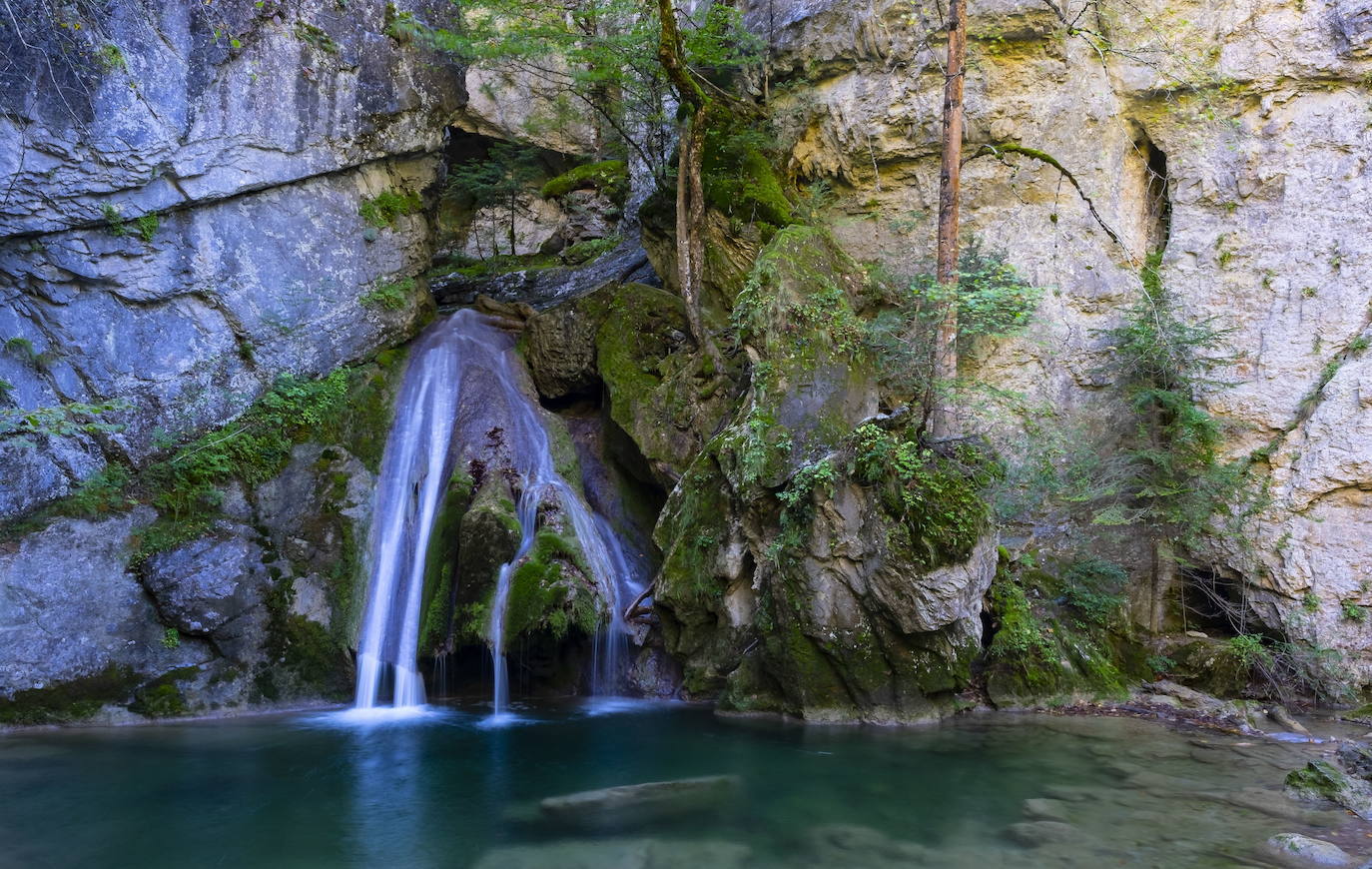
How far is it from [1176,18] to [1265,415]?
5688 mm

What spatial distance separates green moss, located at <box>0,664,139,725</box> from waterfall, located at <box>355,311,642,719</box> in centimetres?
255

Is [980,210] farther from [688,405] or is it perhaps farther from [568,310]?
[568,310]

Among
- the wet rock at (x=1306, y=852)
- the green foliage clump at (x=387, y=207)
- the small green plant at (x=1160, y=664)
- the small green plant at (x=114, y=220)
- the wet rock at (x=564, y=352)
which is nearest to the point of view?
the wet rock at (x=1306, y=852)

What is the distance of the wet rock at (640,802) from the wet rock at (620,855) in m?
0.43

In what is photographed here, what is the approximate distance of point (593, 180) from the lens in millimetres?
20641

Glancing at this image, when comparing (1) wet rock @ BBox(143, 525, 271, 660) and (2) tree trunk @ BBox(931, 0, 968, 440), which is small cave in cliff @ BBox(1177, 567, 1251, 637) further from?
(1) wet rock @ BBox(143, 525, 271, 660)

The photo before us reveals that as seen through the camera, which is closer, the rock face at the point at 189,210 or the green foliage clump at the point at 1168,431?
the green foliage clump at the point at 1168,431

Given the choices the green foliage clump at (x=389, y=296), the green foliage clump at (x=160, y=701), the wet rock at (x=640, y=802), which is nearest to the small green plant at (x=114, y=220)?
the green foliage clump at (x=389, y=296)

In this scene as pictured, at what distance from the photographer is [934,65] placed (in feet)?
40.9

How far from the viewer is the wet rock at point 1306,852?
17.6 feet

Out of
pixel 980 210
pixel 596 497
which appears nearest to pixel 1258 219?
pixel 980 210

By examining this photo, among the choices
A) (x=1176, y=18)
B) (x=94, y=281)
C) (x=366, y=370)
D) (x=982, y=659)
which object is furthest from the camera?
(x=366, y=370)

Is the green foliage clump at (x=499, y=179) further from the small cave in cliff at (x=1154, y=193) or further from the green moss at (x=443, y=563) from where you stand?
the small cave in cliff at (x=1154, y=193)

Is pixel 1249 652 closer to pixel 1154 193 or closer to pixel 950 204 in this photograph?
pixel 950 204
